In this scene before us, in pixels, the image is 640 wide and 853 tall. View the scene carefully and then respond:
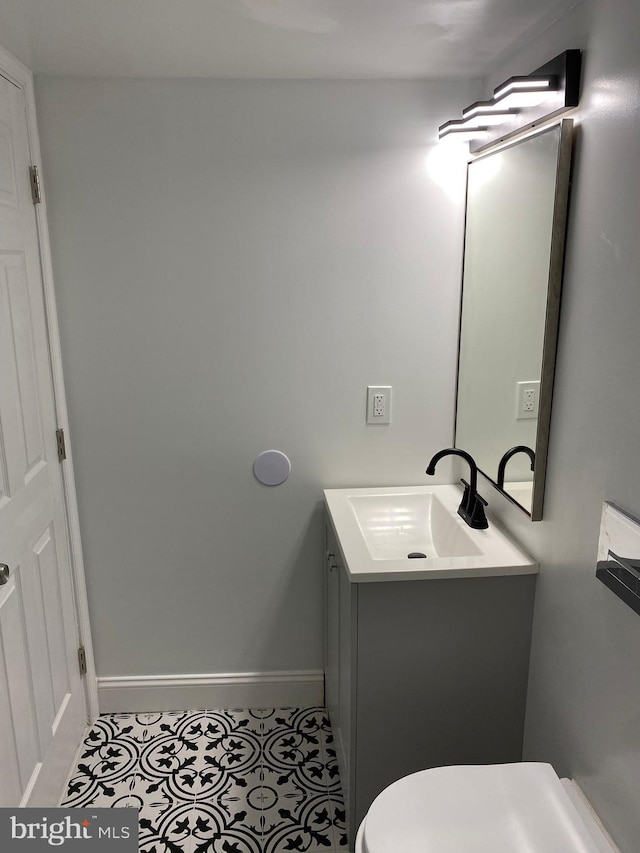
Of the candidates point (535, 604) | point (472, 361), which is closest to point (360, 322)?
point (472, 361)

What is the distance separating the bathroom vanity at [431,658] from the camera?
1.81m

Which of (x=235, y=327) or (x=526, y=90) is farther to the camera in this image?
(x=235, y=327)

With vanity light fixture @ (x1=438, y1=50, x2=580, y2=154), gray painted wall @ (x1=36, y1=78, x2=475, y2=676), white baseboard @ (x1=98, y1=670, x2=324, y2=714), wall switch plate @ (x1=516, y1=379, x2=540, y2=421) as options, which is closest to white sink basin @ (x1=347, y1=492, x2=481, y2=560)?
gray painted wall @ (x1=36, y1=78, x2=475, y2=676)

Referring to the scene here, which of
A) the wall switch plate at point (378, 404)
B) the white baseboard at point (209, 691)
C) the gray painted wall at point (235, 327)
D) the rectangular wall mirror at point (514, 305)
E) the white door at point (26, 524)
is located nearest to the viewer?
the rectangular wall mirror at point (514, 305)

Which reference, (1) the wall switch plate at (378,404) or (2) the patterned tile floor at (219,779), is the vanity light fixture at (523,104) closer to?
(1) the wall switch plate at (378,404)

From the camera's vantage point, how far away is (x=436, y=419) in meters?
2.38

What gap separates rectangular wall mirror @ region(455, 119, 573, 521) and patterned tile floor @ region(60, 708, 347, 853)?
1.16 metres

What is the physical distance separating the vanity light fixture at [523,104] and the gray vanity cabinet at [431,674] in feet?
4.03

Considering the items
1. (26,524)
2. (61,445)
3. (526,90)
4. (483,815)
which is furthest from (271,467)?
(526,90)

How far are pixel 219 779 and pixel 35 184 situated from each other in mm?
1999

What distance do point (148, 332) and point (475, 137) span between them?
49.2 inches

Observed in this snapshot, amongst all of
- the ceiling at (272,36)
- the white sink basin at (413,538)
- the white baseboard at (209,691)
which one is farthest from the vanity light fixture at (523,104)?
the white baseboard at (209,691)

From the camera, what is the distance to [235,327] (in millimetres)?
2266

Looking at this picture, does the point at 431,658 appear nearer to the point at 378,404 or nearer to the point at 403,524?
the point at 403,524
